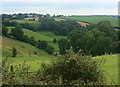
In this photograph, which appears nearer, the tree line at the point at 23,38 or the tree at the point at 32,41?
the tree line at the point at 23,38

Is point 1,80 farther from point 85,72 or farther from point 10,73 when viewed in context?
point 85,72

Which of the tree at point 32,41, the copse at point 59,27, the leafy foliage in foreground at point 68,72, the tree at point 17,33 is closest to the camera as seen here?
the leafy foliage in foreground at point 68,72

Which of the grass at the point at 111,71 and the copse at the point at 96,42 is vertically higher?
the grass at the point at 111,71

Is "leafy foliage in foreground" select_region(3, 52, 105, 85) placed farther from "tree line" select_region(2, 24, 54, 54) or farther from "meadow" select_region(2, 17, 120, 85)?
"tree line" select_region(2, 24, 54, 54)

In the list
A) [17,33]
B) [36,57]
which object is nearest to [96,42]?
[36,57]

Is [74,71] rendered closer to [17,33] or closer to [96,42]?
[96,42]

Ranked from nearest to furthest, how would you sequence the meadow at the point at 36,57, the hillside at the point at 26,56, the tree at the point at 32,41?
the meadow at the point at 36,57 → the hillside at the point at 26,56 → the tree at the point at 32,41

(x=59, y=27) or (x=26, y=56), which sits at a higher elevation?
(x=26, y=56)

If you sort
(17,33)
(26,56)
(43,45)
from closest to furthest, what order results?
(26,56), (43,45), (17,33)

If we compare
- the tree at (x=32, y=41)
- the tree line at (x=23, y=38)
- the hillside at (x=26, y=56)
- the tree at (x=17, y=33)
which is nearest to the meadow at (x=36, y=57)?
the hillside at (x=26, y=56)

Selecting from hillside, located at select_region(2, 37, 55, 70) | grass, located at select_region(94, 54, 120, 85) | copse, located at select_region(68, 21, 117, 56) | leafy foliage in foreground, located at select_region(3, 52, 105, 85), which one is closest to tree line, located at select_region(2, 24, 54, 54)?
hillside, located at select_region(2, 37, 55, 70)

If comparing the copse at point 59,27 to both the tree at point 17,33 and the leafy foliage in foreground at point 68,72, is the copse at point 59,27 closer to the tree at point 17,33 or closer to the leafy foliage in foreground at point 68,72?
the tree at point 17,33

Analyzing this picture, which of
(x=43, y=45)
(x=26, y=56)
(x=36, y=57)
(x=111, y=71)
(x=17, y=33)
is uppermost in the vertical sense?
(x=111, y=71)

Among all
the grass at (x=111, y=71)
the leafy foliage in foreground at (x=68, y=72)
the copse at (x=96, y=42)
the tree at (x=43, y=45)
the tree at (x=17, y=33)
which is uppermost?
the leafy foliage in foreground at (x=68, y=72)
